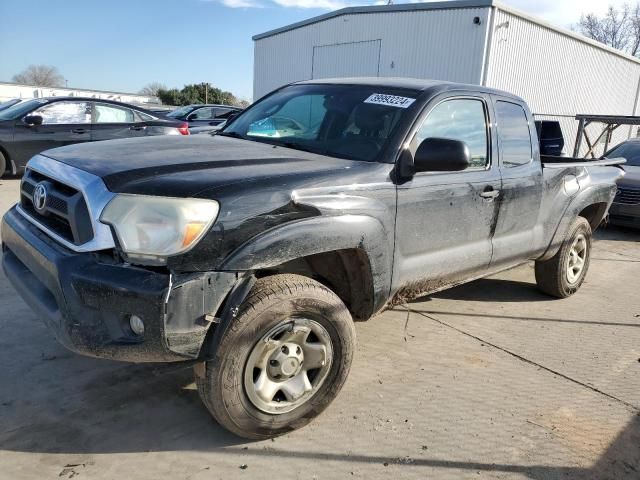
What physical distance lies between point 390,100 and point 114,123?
7469 millimetres

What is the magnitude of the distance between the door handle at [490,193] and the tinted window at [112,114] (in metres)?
7.85

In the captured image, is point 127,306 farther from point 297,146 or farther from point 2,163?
point 2,163

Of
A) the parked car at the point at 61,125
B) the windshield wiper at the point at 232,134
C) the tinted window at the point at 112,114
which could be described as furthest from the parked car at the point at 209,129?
the tinted window at the point at 112,114

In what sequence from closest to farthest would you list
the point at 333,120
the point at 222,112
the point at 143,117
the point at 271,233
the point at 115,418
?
the point at 271,233 < the point at 115,418 < the point at 333,120 < the point at 143,117 < the point at 222,112

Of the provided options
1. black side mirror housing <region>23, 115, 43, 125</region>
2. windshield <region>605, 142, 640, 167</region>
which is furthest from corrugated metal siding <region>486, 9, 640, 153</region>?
black side mirror housing <region>23, 115, 43, 125</region>

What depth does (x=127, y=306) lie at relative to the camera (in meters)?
2.27

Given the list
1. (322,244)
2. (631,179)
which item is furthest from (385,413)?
(631,179)

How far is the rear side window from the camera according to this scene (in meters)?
4.05

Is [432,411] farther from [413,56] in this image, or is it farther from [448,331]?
[413,56]

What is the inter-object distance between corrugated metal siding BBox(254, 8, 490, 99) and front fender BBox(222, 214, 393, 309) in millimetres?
15463

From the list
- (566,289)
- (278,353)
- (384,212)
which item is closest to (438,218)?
(384,212)

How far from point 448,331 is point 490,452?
1.55 metres

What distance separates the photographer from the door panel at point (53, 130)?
8.80 metres

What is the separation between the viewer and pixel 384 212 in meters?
3.00
